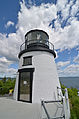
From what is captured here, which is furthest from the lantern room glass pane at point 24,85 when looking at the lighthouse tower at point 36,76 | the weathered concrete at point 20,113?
the weathered concrete at point 20,113

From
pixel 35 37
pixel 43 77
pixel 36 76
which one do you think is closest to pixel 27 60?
pixel 36 76

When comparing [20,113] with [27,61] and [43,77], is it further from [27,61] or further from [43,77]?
[27,61]

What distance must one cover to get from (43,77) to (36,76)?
2.07 ft

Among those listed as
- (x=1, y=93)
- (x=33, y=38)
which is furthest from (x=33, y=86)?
(x=1, y=93)

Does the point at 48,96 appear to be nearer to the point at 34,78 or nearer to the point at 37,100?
the point at 37,100

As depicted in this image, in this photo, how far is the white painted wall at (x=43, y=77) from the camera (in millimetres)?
5893

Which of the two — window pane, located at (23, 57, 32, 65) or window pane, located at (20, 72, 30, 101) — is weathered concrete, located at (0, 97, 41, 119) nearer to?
window pane, located at (20, 72, 30, 101)

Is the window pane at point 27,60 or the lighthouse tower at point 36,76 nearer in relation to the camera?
the lighthouse tower at point 36,76

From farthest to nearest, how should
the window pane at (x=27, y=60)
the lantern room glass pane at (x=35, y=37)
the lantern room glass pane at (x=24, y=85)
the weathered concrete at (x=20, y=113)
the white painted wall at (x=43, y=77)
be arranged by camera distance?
the lantern room glass pane at (x=35, y=37)
the window pane at (x=27, y=60)
the lantern room glass pane at (x=24, y=85)
the white painted wall at (x=43, y=77)
the weathered concrete at (x=20, y=113)

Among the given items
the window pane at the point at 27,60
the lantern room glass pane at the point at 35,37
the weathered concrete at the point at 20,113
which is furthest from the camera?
the lantern room glass pane at the point at 35,37

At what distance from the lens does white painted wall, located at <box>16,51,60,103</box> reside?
589 cm

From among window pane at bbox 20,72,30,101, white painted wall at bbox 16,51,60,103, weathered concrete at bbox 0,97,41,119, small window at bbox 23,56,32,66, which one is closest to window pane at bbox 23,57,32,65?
small window at bbox 23,56,32,66

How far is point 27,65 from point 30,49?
1595 mm

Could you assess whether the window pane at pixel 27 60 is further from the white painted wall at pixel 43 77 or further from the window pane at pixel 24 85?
the window pane at pixel 24 85
